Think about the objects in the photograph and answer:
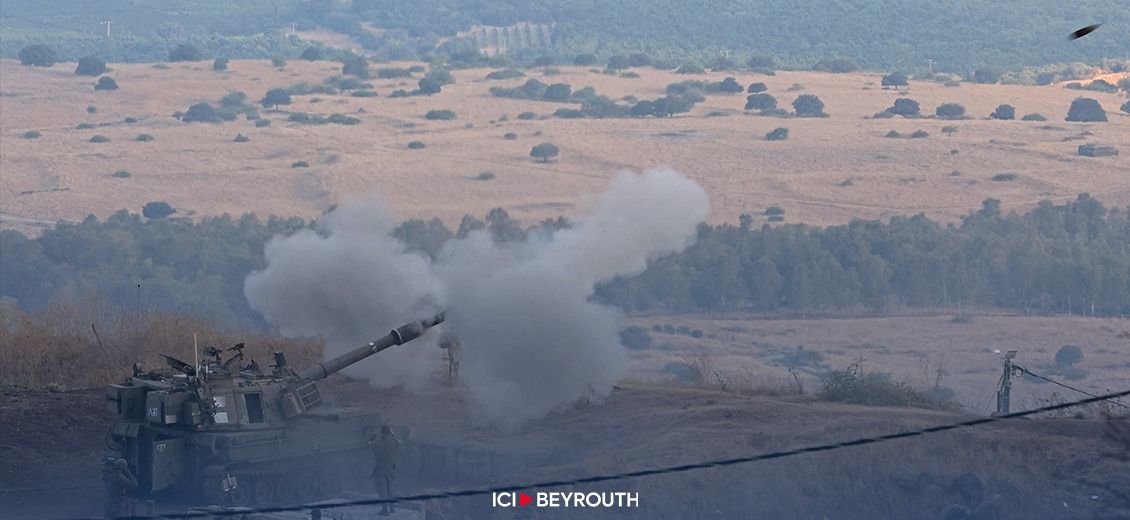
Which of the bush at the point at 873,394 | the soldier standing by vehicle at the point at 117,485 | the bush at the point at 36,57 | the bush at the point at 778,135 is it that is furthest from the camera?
the bush at the point at 36,57

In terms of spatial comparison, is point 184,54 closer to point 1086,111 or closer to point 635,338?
point 1086,111

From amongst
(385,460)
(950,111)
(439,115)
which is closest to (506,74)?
(439,115)

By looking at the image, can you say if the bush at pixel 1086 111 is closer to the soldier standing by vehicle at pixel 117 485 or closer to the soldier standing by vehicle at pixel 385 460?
the soldier standing by vehicle at pixel 385 460

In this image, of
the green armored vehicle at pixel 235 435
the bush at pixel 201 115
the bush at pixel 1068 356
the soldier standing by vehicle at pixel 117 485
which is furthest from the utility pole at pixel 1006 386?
the bush at pixel 201 115

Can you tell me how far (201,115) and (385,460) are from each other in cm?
6660

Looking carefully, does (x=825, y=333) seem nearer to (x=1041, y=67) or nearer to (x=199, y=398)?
(x=199, y=398)

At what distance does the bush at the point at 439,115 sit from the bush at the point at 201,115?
1105cm

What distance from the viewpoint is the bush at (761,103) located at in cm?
8500

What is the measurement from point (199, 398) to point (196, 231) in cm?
3965

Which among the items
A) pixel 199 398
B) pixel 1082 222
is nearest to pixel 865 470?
pixel 199 398

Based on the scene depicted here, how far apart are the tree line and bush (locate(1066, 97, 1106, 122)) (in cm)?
2048

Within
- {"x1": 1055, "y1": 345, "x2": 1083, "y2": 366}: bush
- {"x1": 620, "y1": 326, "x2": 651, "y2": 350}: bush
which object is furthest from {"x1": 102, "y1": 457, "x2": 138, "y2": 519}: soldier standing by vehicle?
{"x1": 1055, "y1": 345, "x2": 1083, "y2": 366}: bush

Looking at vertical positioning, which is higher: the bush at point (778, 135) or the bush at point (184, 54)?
the bush at point (184, 54)

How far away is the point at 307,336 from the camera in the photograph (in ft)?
99.6
